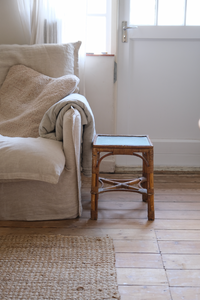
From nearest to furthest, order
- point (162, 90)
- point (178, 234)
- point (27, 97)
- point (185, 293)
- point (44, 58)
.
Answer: point (185, 293), point (178, 234), point (27, 97), point (44, 58), point (162, 90)

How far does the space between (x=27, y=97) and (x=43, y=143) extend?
1.75 feet

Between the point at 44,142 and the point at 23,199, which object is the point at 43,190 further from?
the point at 44,142

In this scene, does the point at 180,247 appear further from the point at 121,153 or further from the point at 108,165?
the point at 108,165

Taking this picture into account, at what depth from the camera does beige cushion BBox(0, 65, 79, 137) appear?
1.80 m

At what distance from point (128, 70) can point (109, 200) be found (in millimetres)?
1110

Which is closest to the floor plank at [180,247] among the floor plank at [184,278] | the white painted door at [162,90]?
the floor plank at [184,278]

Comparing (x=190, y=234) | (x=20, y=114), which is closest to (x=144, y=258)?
(x=190, y=234)

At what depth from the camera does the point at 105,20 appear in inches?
96.3

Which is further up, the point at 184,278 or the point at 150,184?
the point at 150,184

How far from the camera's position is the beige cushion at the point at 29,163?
1.46 meters

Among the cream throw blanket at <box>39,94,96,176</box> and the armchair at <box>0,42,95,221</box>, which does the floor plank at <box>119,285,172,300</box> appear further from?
the cream throw blanket at <box>39,94,96,176</box>

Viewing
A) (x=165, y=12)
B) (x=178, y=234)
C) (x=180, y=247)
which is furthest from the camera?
Result: (x=165, y=12)

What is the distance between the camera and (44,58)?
211 centimetres

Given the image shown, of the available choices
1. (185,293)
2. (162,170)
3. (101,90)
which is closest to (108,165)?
(162,170)
